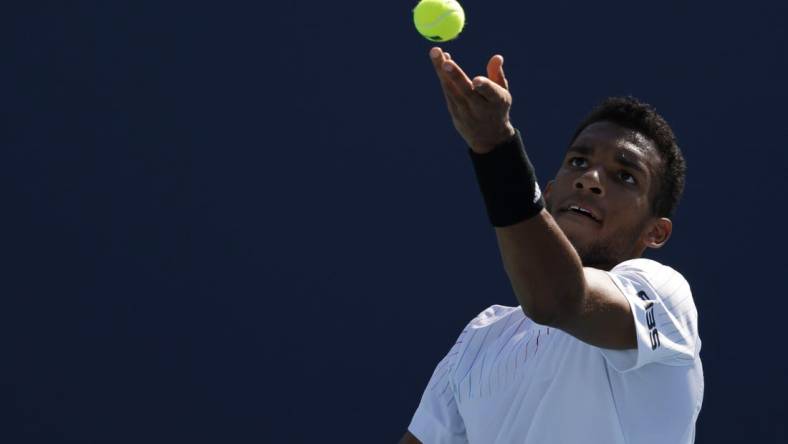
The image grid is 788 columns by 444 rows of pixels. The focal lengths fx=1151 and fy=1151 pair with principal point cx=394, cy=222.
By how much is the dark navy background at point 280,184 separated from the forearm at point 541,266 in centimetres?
252

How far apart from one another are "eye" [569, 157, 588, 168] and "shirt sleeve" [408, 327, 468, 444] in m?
0.46

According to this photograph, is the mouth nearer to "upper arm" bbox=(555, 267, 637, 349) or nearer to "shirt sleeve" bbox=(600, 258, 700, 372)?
"shirt sleeve" bbox=(600, 258, 700, 372)

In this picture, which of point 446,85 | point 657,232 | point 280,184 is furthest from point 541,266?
point 280,184

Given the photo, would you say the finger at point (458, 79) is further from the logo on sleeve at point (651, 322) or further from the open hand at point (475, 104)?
the logo on sleeve at point (651, 322)

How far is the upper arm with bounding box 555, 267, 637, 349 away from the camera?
1764mm

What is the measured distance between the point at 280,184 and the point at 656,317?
265cm

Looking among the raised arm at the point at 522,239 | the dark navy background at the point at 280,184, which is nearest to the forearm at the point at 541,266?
the raised arm at the point at 522,239

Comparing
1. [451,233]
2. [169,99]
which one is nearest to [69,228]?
[169,99]

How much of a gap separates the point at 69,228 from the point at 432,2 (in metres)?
2.74

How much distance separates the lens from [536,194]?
1722 millimetres

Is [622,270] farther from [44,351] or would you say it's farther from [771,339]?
[44,351]

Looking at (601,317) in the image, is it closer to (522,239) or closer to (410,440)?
(522,239)

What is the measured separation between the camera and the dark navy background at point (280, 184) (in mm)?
4273

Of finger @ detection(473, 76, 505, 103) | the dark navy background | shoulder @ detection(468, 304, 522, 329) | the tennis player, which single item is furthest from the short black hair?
the dark navy background
